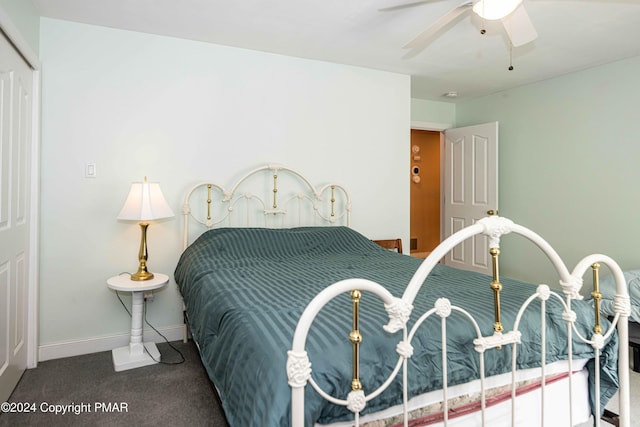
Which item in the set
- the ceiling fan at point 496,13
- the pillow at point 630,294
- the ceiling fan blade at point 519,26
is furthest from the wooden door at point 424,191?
the ceiling fan at point 496,13

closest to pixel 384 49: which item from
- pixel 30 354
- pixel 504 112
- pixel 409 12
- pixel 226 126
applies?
pixel 409 12

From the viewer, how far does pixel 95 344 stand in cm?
277

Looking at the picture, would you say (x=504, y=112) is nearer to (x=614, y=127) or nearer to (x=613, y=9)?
(x=614, y=127)

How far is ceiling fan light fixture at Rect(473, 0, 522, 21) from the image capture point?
1.88 m

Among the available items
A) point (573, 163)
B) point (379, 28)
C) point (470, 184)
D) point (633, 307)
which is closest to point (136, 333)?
point (379, 28)

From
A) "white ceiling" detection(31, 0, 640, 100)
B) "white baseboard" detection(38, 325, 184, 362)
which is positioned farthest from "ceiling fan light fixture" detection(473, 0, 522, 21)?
"white baseboard" detection(38, 325, 184, 362)

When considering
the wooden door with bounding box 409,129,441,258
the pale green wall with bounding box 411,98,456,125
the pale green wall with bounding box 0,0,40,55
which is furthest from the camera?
the wooden door with bounding box 409,129,441,258

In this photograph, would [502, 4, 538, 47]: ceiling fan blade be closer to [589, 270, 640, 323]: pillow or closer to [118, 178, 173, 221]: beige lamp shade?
[589, 270, 640, 323]: pillow

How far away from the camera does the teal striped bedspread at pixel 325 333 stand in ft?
3.64

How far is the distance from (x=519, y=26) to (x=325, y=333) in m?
2.05

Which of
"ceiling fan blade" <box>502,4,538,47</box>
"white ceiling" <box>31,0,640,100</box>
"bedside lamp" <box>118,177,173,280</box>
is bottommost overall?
"bedside lamp" <box>118,177,173,280</box>

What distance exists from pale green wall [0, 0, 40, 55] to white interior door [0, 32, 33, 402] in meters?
0.16

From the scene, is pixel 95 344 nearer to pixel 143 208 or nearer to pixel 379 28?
pixel 143 208

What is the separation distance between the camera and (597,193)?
3562 mm
